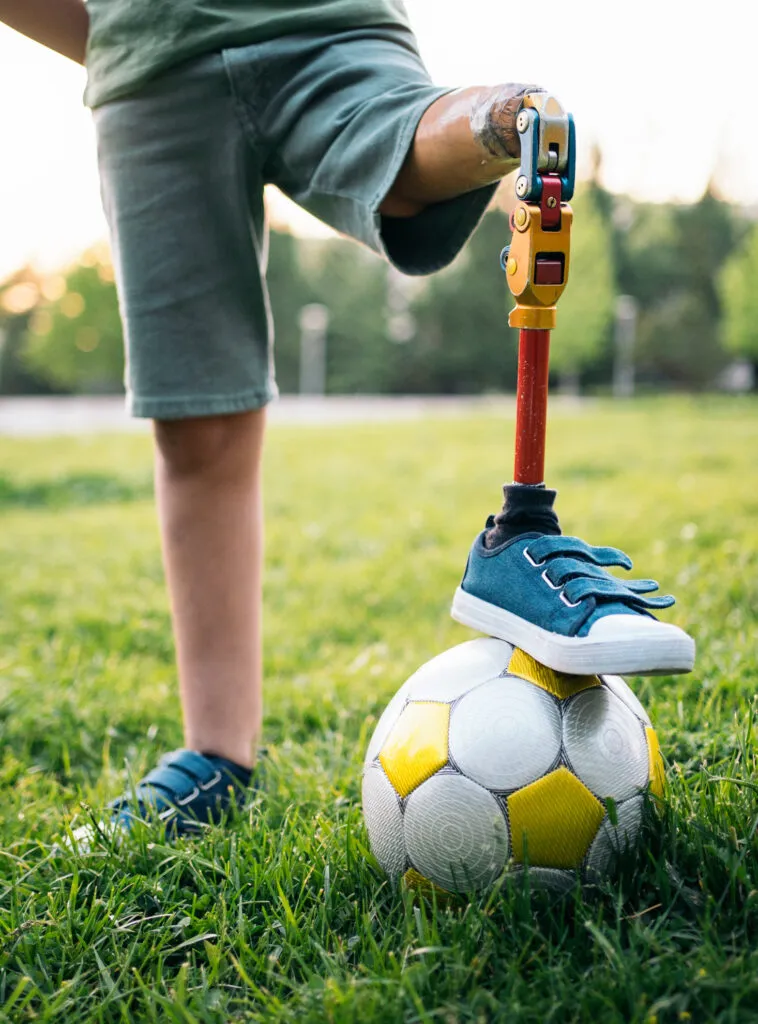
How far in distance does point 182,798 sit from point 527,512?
873 mm

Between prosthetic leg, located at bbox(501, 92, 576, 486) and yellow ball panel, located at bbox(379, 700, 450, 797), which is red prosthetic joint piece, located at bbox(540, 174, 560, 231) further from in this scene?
yellow ball panel, located at bbox(379, 700, 450, 797)

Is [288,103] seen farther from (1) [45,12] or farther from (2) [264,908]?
(2) [264,908]

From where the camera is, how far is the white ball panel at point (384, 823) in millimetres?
1445

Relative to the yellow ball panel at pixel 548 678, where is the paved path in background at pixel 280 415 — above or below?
below

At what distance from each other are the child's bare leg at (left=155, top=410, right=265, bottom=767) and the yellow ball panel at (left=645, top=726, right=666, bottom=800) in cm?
84

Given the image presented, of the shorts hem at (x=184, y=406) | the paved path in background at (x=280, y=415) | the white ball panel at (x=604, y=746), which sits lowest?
the paved path in background at (x=280, y=415)

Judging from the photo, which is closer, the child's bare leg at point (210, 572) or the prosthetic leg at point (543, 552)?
the prosthetic leg at point (543, 552)

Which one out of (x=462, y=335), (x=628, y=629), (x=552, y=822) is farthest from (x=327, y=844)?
(x=462, y=335)

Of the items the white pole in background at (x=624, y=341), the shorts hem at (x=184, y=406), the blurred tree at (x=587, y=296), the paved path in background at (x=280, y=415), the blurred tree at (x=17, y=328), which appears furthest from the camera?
the blurred tree at (x=17, y=328)

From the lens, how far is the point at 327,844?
1589 millimetres

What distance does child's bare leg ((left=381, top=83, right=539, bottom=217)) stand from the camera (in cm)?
137

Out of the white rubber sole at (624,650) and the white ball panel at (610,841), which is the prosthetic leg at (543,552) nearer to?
the white rubber sole at (624,650)

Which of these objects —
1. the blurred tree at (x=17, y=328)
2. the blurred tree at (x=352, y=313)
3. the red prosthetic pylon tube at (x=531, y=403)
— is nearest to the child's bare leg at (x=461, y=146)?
the red prosthetic pylon tube at (x=531, y=403)

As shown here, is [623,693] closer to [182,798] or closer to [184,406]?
[182,798]
